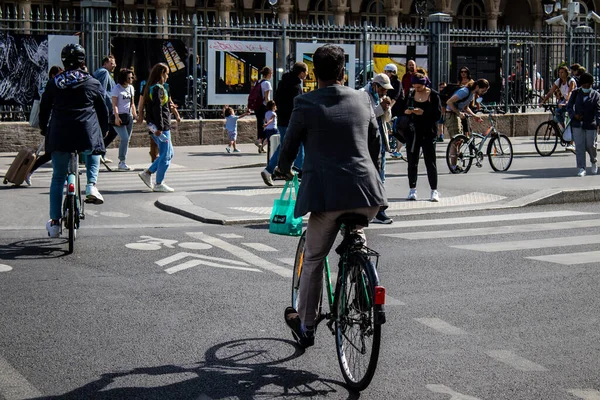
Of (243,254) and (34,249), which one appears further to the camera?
(34,249)

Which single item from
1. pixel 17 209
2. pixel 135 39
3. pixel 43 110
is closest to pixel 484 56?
pixel 135 39

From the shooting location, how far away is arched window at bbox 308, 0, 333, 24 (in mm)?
43688

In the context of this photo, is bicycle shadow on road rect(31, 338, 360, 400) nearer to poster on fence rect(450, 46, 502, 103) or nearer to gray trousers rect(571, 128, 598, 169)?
gray trousers rect(571, 128, 598, 169)

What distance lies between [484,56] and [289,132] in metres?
20.2

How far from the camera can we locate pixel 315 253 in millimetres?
5668

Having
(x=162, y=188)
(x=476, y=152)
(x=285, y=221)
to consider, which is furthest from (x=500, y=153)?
(x=285, y=221)

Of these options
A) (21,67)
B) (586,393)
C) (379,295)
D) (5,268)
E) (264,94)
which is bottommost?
(586,393)

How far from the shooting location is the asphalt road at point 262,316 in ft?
17.9

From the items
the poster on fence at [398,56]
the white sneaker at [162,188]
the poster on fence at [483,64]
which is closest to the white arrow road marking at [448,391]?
the white sneaker at [162,188]

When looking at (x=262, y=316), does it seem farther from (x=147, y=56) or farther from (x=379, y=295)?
(x=147, y=56)

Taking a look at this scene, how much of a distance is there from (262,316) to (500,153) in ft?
36.2

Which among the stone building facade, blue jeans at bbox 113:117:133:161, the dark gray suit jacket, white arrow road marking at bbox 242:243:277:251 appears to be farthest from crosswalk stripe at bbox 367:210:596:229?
the stone building facade

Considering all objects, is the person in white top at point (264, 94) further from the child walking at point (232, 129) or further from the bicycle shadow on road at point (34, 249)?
the bicycle shadow on road at point (34, 249)

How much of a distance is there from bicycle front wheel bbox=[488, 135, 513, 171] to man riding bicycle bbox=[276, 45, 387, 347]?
11919mm
